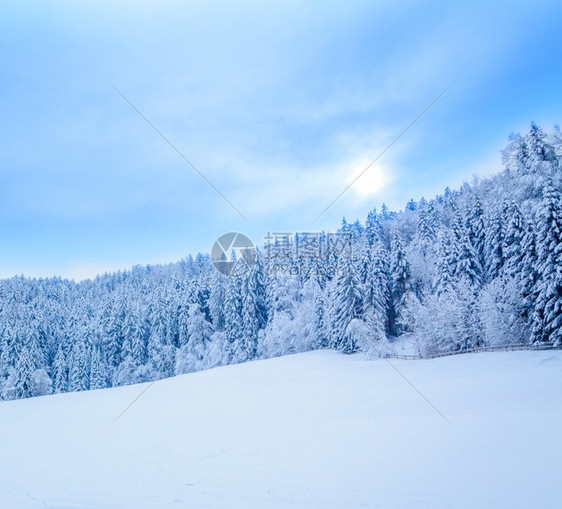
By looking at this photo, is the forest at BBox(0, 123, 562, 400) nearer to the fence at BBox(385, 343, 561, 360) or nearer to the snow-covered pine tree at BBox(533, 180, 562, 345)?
the snow-covered pine tree at BBox(533, 180, 562, 345)

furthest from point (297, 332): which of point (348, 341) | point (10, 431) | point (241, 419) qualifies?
point (10, 431)

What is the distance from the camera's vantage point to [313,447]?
1170 cm

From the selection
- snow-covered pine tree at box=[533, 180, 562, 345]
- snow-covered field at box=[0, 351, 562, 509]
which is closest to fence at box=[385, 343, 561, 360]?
snow-covered pine tree at box=[533, 180, 562, 345]

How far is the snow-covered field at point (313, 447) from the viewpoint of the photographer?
836 centimetres

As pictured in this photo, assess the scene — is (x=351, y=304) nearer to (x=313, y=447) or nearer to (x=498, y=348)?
(x=498, y=348)

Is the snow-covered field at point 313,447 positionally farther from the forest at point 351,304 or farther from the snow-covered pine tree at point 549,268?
the forest at point 351,304

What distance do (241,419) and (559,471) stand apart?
39.8 ft

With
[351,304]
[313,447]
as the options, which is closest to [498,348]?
[351,304]

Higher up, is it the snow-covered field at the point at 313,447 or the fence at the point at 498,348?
the fence at the point at 498,348

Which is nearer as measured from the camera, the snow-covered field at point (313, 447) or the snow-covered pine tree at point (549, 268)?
the snow-covered field at point (313, 447)

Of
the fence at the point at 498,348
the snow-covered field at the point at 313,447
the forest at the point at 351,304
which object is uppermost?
the forest at the point at 351,304

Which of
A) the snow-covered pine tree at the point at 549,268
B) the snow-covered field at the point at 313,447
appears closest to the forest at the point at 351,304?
the snow-covered pine tree at the point at 549,268

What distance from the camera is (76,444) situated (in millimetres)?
14227

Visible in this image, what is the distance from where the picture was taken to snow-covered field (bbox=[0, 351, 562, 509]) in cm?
836
